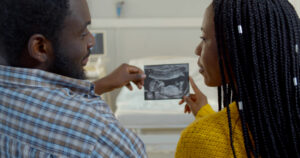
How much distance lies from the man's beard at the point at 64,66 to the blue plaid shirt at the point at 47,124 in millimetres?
59

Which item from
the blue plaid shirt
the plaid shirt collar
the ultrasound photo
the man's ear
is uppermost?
the man's ear

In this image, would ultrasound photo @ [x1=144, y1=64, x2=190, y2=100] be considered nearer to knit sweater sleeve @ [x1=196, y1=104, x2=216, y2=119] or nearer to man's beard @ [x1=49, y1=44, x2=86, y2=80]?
knit sweater sleeve @ [x1=196, y1=104, x2=216, y2=119]

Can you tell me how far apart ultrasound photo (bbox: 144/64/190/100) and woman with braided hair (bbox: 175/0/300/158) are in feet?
1.63

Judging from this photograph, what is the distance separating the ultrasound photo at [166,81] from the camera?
115 centimetres

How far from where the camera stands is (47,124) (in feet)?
1.63

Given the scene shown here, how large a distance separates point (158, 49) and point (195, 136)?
1.79 meters

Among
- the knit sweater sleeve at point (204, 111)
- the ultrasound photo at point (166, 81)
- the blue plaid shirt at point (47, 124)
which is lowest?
the knit sweater sleeve at point (204, 111)

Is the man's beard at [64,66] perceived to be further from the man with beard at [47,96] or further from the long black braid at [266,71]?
the long black braid at [266,71]

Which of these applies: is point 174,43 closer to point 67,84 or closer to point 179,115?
point 179,115

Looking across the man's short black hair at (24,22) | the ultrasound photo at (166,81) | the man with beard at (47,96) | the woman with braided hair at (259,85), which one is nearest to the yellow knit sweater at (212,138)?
the woman with braided hair at (259,85)

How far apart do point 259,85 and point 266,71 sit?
0.03 m

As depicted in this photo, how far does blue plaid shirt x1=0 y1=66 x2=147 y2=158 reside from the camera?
49 centimetres

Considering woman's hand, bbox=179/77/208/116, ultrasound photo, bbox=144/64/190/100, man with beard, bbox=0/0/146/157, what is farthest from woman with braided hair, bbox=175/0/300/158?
ultrasound photo, bbox=144/64/190/100

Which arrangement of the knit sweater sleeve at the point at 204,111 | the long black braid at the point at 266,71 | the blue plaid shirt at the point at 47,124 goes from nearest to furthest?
1. the blue plaid shirt at the point at 47,124
2. the long black braid at the point at 266,71
3. the knit sweater sleeve at the point at 204,111
